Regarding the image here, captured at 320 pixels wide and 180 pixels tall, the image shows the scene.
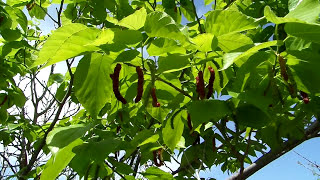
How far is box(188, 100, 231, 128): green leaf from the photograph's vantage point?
109cm

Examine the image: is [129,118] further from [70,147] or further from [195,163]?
[70,147]

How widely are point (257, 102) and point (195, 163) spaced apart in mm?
1175

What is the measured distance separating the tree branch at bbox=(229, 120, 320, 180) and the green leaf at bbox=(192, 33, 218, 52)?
32.6 inches

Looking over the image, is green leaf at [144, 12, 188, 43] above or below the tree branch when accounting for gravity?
above

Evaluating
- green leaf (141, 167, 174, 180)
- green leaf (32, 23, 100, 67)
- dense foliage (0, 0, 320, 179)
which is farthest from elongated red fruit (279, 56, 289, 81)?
green leaf (141, 167, 174, 180)

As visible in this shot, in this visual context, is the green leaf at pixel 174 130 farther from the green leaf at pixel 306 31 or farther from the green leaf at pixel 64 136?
the green leaf at pixel 306 31

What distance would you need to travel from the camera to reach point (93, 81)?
3.51ft

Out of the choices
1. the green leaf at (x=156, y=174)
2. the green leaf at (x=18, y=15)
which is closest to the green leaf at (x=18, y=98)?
the green leaf at (x=18, y=15)

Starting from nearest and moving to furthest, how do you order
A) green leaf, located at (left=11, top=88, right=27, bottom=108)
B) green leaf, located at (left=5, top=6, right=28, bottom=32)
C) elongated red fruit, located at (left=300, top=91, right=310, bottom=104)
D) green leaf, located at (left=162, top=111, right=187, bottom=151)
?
1. elongated red fruit, located at (left=300, top=91, right=310, bottom=104)
2. green leaf, located at (left=162, top=111, right=187, bottom=151)
3. green leaf, located at (left=5, top=6, right=28, bottom=32)
4. green leaf, located at (left=11, top=88, right=27, bottom=108)

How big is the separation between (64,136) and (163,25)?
432 mm

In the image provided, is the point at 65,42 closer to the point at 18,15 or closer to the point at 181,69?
the point at 181,69

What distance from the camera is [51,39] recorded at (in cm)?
86

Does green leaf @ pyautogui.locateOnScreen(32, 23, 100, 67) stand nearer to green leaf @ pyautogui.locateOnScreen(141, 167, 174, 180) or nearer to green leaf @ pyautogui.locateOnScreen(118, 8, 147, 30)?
green leaf @ pyautogui.locateOnScreen(118, 8, 147, 30)

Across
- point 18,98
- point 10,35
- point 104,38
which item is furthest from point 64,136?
point 18,98
